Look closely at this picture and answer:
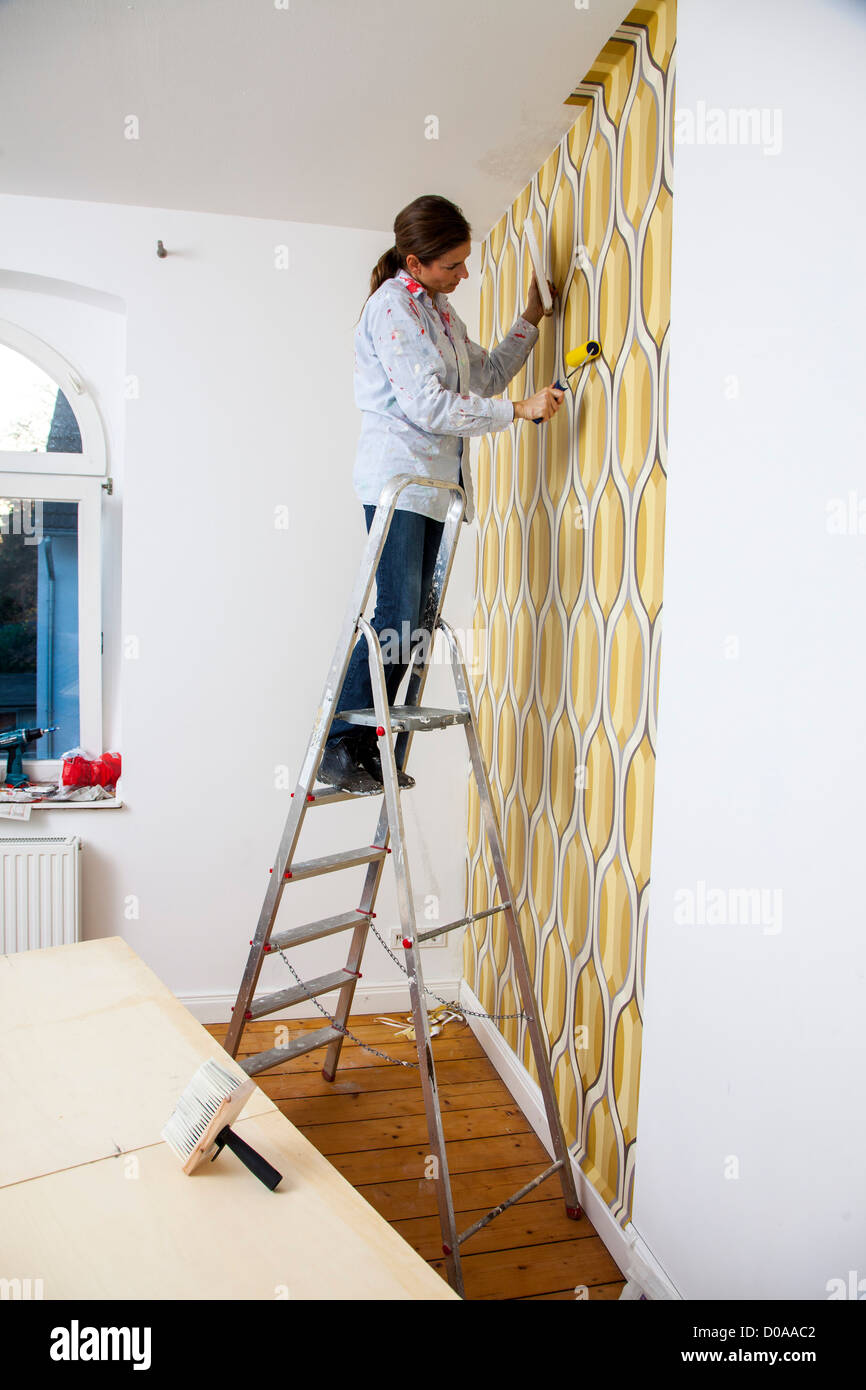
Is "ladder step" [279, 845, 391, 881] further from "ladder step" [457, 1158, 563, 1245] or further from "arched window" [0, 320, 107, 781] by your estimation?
"arched window" [0, 320, 107, 781]

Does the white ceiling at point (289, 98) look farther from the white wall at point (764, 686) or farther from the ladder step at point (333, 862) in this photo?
the ladder step at point (333, 862)

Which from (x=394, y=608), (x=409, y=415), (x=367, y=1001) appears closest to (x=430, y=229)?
(x=409, y=415)

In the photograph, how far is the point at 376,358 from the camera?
6.81 ft

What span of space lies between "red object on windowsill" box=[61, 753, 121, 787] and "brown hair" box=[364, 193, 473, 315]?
1.88 m

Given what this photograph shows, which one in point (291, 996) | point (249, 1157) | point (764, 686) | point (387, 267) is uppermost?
point (387, 267)

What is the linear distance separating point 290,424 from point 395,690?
3.95ft

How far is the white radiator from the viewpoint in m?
2.70

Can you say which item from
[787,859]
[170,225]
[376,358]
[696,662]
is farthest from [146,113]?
[787,859]

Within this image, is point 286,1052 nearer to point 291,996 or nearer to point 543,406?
point 291,996

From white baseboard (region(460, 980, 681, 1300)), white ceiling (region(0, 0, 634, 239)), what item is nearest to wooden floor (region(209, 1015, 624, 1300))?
white baseboard (region(460, 980, 681, 1300))

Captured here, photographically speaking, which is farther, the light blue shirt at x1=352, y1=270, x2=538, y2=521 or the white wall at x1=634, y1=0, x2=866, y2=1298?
the light blue shirt at x1=352, y1=270, x2=538, y2=521

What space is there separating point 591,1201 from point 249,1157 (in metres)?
1.22

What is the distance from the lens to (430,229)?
6.63 ft
